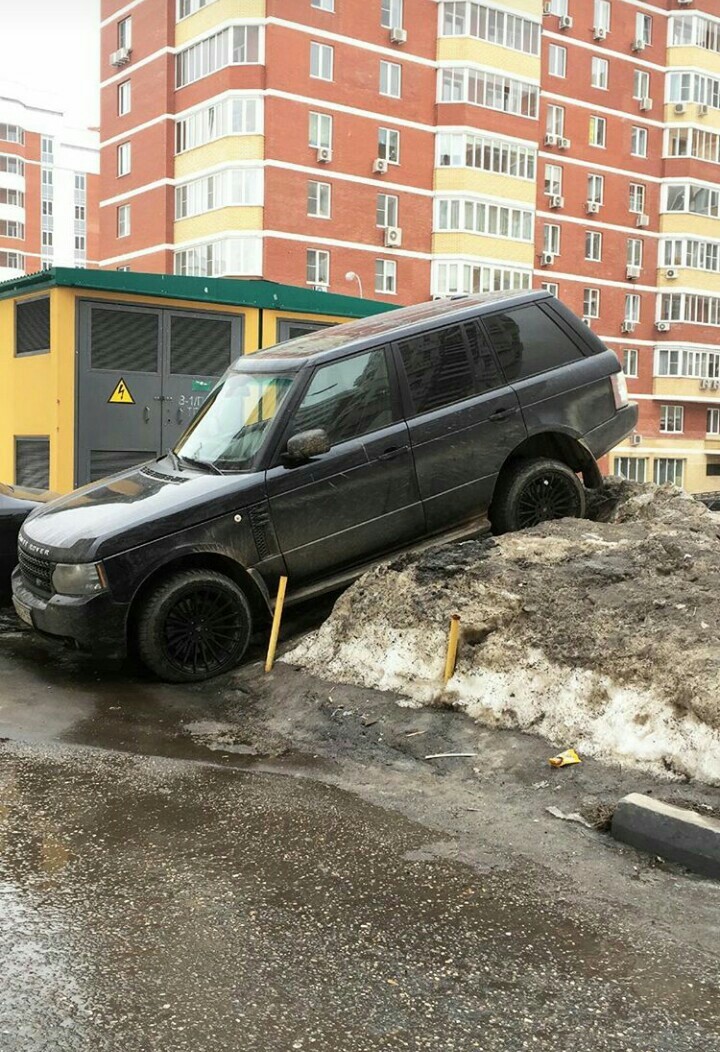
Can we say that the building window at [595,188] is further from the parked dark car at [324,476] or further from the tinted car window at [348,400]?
the tinted car window at [348,400]

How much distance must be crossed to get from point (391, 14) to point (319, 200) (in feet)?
30.5

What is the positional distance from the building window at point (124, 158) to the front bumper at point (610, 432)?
45.3 meters

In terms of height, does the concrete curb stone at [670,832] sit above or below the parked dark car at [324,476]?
below

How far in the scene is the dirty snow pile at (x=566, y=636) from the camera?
5582 mm

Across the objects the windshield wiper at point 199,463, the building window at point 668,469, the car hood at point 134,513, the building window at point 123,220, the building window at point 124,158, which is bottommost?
the building window at point 668,469

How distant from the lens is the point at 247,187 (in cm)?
4369

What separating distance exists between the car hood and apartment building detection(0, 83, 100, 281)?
81.2 meters

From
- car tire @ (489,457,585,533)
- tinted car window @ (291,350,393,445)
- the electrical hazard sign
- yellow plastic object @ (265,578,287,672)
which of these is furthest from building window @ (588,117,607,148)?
yellow plastic object @ (265,578,287,672)

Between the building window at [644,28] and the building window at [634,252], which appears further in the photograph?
the building window at [634,252]

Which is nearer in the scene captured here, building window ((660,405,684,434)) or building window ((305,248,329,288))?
building window ((305,248,329,288))

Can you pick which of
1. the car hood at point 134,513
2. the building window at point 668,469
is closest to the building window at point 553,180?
the building window at point 668,469

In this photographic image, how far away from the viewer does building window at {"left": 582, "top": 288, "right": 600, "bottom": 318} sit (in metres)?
56.1

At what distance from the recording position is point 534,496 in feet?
28.3

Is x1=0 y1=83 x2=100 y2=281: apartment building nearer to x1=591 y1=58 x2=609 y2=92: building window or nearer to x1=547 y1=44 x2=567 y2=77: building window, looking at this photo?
x1=547 y1=44 x2=567 y2=77: building window
